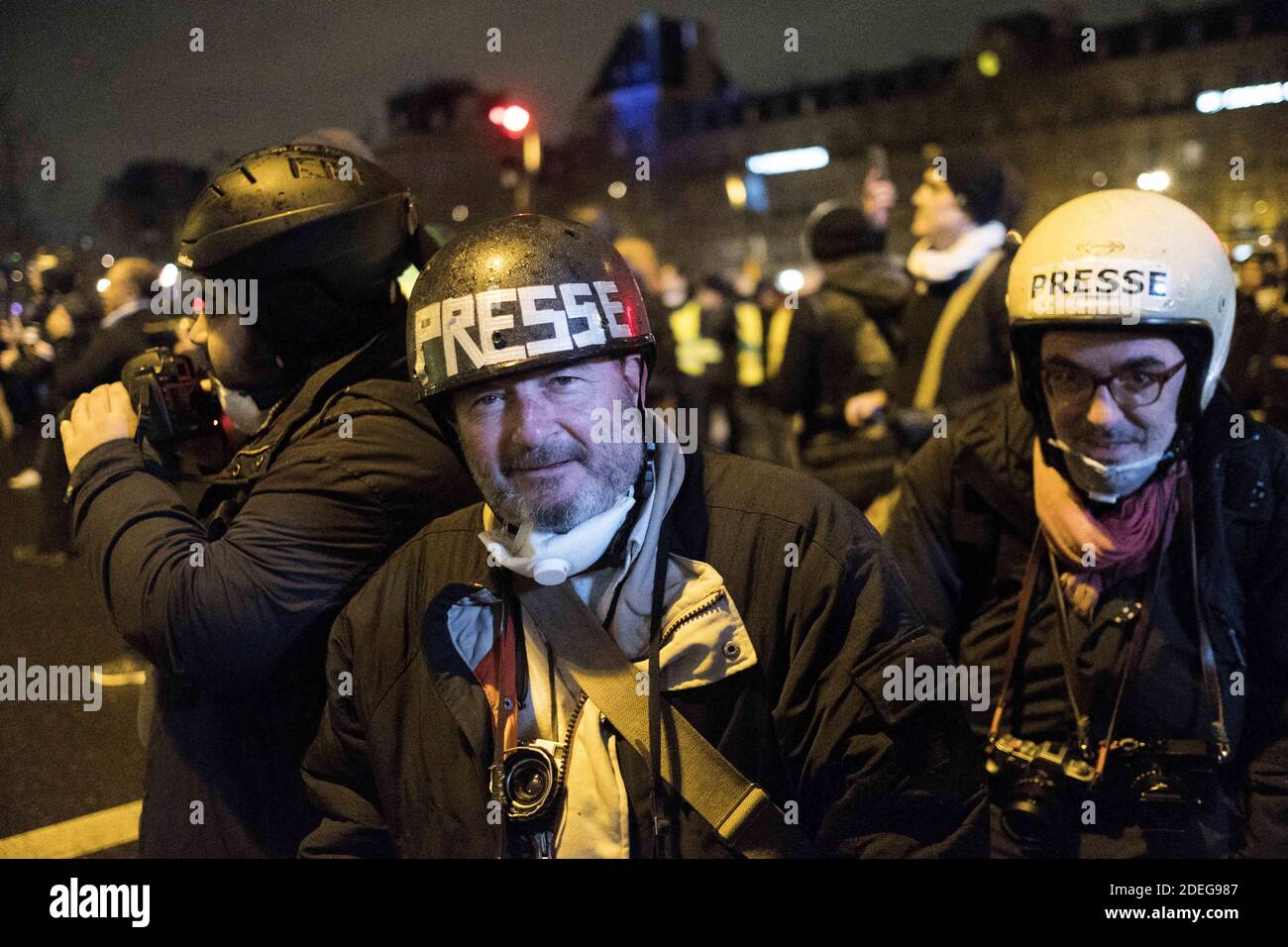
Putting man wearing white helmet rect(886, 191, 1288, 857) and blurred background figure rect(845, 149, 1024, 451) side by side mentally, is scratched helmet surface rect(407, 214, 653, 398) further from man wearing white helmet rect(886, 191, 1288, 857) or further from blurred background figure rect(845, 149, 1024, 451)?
blurred background figure rect(845, 149, 1024, 451)

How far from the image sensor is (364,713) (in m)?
2.08

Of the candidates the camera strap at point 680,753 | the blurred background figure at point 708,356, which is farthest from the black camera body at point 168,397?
the blurred background figure at point 708,356

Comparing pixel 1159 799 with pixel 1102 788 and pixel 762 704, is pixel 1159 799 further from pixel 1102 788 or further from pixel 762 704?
pixel 762 704

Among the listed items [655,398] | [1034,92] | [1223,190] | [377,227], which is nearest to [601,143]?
[1034,92]

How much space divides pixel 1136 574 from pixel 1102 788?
0.46m

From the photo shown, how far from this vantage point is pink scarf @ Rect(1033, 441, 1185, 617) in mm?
2484

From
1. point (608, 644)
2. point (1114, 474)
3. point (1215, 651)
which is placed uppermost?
point (1114, 474)

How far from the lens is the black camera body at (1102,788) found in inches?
95.3

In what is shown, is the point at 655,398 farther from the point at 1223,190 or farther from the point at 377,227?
the point at 1223,190

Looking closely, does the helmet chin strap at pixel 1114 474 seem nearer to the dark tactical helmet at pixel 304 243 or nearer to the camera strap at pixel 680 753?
the camera strap at pixel 680 753

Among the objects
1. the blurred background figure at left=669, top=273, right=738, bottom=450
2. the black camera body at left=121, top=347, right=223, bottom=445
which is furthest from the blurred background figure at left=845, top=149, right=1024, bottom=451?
the black camera body at left=121, top=347, right=223, bottom=445

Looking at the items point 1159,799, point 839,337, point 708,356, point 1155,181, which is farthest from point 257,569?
point 1155,181

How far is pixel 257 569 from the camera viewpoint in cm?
221

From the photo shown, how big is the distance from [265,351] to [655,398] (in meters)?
5.22
